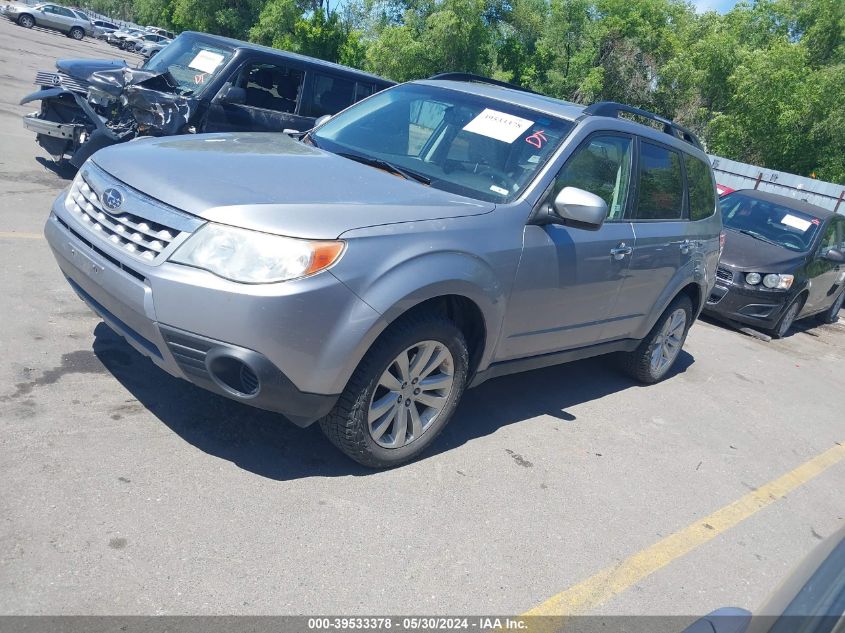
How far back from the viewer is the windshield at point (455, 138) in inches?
174

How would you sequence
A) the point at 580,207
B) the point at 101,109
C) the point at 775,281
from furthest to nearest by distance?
the point at 775,281 → the point at 101,109 → the point at 580,207

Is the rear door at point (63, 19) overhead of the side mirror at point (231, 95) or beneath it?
beneath

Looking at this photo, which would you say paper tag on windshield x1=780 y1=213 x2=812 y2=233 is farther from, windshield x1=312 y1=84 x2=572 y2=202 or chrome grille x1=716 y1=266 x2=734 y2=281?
windshield x1=312 y1=84 x2=572 y2=202

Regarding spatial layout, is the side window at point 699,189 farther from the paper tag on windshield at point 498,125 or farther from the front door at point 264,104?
the front door at point 264,104

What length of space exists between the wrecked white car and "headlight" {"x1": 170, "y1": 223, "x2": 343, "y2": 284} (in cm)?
525

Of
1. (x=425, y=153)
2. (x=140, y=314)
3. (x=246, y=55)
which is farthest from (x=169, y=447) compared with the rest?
(x=246, y=55)

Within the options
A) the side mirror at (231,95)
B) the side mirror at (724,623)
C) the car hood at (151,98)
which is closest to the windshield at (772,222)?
the side mirror at (231,95)

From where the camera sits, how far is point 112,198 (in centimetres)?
371

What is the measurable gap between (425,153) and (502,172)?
1.64 feet

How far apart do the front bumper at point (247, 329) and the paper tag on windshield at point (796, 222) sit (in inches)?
326

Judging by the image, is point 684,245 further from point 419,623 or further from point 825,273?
point 825,273

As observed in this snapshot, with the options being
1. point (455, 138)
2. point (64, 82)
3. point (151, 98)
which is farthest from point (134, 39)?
point (455, 138)

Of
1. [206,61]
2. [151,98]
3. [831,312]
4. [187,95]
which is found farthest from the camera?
[831,312]

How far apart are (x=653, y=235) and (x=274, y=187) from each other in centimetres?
278
